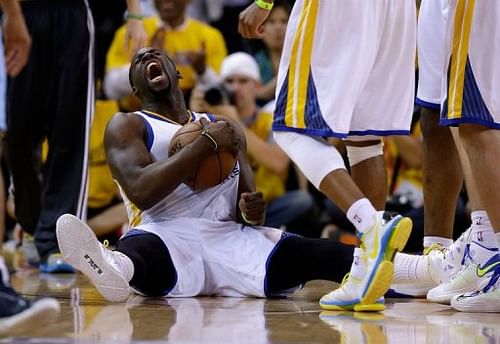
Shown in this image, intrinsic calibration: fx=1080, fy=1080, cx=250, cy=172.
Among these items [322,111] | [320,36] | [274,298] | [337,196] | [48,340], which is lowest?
[274,298]

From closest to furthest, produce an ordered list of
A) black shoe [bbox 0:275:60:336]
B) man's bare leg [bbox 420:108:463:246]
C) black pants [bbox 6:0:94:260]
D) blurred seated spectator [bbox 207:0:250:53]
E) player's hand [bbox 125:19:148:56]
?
black shoe [bbox 0:275:60:336] < man's bare leg [bbox 420:108:463:246] < player's hand [bbox 125:19:148:56] < black pants [bbox 6:0:94:260] < blurred seated spectator [bbox 207:0:250:53]

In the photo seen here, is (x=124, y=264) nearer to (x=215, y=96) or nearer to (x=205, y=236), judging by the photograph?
(x=205, y=236)

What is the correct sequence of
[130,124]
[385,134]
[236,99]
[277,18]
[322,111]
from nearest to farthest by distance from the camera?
1. [322,111]
2. [385,134]
3. [130,124]
4. [236,99]
5. [277,18]

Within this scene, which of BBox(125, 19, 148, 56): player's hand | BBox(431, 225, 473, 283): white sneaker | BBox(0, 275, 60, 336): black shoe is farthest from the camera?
BBox(125, 19, 148, 56): player's hand

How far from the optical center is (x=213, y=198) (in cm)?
485

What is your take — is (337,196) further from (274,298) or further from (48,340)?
(48,340)

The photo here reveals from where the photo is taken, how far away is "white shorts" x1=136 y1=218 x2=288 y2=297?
183 inches

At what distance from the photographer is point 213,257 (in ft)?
15.4

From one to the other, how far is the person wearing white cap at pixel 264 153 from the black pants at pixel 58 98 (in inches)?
73.0

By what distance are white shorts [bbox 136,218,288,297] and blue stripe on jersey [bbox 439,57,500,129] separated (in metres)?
1.15

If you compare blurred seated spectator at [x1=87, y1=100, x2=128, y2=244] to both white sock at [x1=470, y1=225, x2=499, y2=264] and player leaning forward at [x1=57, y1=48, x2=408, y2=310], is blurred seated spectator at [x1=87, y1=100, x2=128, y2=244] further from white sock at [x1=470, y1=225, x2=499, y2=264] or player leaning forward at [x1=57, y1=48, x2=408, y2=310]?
white sock at [x1=470, y1=225, x2=499, y2=264]

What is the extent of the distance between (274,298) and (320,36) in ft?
3.91

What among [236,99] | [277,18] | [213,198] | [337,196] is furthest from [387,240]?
[277,18]

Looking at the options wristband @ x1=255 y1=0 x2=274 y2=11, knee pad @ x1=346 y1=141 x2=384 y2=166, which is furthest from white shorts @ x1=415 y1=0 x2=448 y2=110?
wristband @ x1=255 y1=0 x2=274 y2=11
